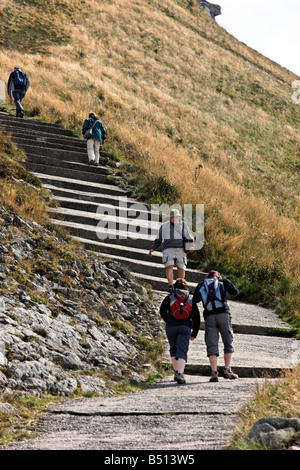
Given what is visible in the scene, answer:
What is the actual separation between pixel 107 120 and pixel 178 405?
1510cm

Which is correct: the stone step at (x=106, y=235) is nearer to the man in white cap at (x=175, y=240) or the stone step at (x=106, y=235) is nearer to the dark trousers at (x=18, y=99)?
the man in white cap at (x=175, y=240)

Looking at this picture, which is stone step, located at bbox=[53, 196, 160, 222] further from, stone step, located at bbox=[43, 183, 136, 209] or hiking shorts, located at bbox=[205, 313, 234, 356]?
hiking shorts, located at bbox=[205, 313, 234, 356]

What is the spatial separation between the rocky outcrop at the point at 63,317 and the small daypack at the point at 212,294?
116 centimetres

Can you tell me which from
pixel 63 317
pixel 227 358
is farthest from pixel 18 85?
pixel 227 358

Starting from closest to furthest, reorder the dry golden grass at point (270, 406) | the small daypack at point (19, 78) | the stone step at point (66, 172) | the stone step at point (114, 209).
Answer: the dry golden grass at point (270, 406), the stone step at point (114, 209), the stone step at point (66, 172), the small daypack at point (19, 78)

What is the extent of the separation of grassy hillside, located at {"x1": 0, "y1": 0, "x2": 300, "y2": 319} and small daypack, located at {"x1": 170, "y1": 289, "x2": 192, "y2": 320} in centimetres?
400

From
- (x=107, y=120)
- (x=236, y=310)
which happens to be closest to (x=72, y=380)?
(x=236, y=310)

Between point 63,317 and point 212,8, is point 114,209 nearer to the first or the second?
point 63,317

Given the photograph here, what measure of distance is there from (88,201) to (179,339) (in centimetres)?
665

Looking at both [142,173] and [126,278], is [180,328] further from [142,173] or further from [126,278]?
[142,173]

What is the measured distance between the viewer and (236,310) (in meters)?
9.85

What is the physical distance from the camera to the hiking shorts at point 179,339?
21.0ft

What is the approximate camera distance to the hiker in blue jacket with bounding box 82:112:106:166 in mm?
13992

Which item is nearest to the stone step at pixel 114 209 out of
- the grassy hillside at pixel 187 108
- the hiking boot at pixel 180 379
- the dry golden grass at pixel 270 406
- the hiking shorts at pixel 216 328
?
the grassy hillside at pixel 187 108
